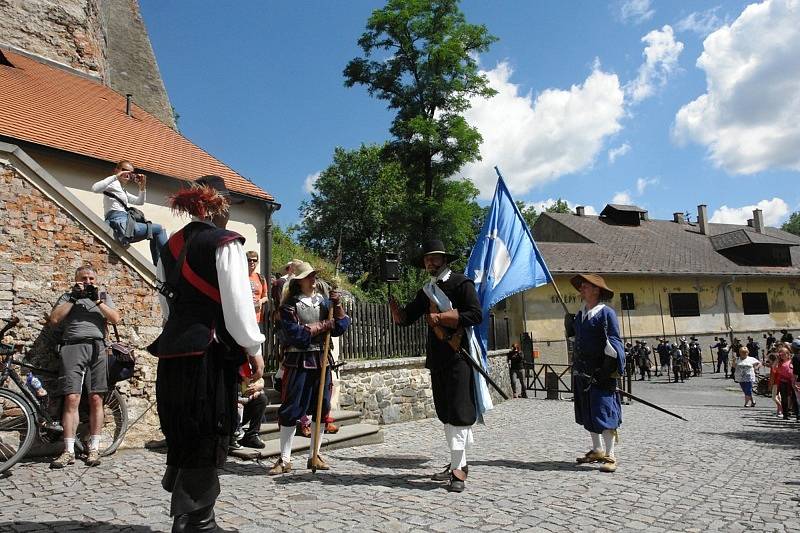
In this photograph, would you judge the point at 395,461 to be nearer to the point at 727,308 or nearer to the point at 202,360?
the point at 202,360

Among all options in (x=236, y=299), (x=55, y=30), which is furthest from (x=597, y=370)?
(x=55, y=30)

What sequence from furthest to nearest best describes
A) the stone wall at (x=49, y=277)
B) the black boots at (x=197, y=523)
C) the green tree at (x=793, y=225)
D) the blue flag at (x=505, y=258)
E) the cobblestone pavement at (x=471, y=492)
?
1. the green tree at (x=793, y=225)
2. the blue flag at (x=505, y=258)
3. the stone wall at (x=49, y=277)
4. the cobblestone pavement at (x=471, y=492)
5. the black boots at (x=197, y=523)

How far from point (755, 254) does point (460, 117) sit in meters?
22.2

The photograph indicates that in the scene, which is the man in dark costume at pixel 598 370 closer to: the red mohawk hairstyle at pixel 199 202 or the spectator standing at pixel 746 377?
the red mohawk hairstyle at pixel 199 202

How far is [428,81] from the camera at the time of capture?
79.5 feet

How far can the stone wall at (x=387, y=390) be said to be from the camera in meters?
9.95

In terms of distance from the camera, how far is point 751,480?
5.14 meters

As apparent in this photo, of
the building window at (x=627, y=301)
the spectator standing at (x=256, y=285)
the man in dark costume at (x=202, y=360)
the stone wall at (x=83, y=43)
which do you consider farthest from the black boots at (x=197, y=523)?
the building window at (x=627, y=301)

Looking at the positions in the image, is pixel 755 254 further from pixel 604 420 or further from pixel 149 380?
pixel 149 380

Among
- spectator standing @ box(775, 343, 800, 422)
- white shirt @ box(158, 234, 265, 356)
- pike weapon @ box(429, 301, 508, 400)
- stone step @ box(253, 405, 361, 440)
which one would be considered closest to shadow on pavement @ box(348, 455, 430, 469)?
stone step @ box(253, 405, 361, 440)

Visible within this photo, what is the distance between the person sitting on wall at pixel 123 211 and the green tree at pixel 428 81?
59.1ft

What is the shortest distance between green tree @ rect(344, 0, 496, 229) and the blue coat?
18.9 meters

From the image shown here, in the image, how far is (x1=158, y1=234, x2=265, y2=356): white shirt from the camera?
288cm

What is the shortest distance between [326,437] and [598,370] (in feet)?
11.1
